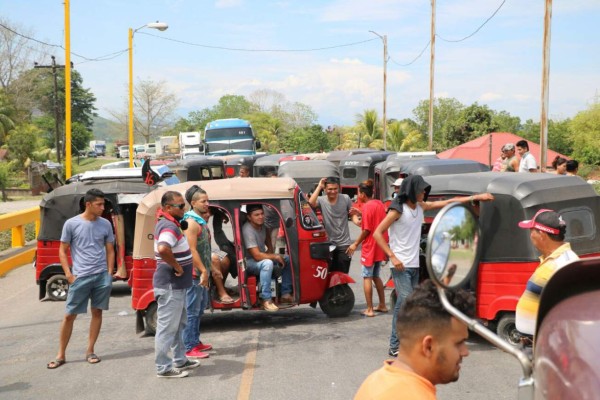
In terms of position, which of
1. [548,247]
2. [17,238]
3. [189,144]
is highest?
[189,144]

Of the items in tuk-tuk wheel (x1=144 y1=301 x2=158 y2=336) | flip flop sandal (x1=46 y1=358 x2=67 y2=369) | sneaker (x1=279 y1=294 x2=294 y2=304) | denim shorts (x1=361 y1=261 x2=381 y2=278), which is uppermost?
denim shorts (x1=361 y1=261 x2=381 y2=278)

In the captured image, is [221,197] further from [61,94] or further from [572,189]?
[61,94]

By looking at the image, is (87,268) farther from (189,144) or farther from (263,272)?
(189,144)

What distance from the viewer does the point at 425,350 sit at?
9.33 ft

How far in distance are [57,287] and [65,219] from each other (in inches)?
44.3

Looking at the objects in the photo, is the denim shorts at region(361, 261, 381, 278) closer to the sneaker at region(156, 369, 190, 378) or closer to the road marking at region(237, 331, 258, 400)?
the road marking at region(237, 331, 258, 400)

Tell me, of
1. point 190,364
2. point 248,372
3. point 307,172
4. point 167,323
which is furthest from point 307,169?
point 167,323

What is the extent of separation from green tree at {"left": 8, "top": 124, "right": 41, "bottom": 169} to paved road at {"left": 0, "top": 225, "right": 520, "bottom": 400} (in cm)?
4433

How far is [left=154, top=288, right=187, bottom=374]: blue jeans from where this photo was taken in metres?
8.04

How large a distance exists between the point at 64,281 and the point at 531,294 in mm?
9869

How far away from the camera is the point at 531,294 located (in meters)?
5.04

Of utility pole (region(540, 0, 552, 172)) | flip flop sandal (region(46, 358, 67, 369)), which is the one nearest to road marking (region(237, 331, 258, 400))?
flip flop sandal (region(46, 358, 67, 369))

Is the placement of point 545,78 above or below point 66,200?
above

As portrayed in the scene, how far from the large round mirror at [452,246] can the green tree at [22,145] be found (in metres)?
53.5
